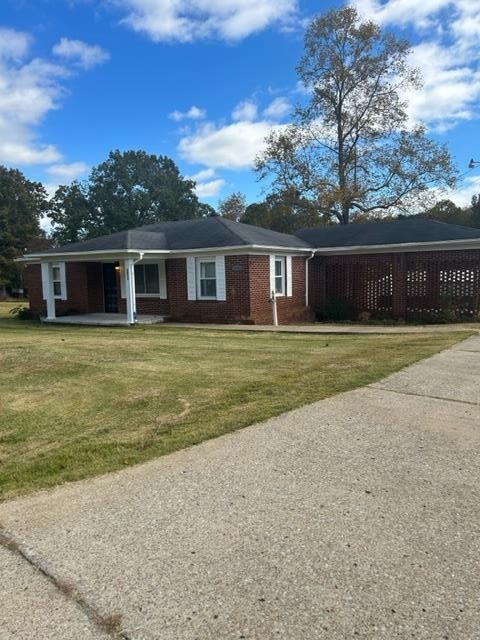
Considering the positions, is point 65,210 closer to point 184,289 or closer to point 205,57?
point 205,57

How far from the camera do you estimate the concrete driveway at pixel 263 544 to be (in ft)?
7.23

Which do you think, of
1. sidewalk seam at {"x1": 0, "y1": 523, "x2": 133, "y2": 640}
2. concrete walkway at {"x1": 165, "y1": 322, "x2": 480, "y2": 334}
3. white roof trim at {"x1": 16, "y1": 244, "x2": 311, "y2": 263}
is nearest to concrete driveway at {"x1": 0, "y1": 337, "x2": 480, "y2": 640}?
sidewalk seam at {"x1": 0, "y1": 523, "x2": 133, "y2": 640}

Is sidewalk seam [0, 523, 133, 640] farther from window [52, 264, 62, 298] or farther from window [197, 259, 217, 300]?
window [52, 264, 62, 298]

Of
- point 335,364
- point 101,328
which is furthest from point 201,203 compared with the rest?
point 335,364

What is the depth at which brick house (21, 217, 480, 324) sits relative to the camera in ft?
51.7

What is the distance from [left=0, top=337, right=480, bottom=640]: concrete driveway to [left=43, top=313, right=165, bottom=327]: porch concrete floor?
1237 cm

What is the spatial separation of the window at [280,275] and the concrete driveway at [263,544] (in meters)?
12.5

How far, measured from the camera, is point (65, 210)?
5350cm

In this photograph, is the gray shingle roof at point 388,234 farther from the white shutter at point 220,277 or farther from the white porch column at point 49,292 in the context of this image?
the white porch column at point 49,292

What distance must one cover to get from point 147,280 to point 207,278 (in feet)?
8.71

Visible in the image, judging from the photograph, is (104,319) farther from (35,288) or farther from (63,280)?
(35,288)

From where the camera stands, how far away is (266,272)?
53.1 feet

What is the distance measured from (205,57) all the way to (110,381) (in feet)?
61.8

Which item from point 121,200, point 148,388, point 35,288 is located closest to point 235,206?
point 121,200
